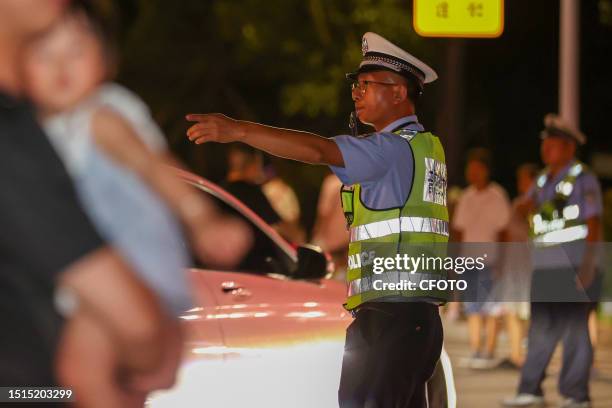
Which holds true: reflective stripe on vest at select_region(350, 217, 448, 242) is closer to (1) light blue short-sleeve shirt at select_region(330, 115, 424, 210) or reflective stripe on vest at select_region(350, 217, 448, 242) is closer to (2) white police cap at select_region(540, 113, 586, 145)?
(1) light blue short-sleeve shirt at select_region(330, 115, 424, 210)

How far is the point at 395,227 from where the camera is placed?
13.5 feet

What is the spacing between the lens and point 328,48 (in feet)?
55.1

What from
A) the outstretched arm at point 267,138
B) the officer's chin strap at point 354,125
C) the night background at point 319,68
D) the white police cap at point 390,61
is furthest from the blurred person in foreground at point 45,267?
the night background at point 319,68

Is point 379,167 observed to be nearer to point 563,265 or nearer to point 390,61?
point 390,61

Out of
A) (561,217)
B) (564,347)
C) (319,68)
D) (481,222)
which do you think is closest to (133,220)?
(561,217)

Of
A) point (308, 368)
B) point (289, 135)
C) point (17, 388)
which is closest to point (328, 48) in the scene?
point (308, 368)

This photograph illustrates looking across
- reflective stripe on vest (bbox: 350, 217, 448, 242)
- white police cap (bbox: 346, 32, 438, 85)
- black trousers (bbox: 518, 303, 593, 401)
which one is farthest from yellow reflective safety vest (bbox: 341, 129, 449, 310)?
black trousers (bbox: 518, 303, 593, 401)

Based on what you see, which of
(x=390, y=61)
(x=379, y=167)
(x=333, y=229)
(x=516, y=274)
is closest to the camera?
(x=379, y=167)

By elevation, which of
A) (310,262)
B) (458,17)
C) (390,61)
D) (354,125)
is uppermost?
(458,17)

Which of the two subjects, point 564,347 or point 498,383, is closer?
point 564,347

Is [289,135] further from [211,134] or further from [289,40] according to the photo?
[289,40]

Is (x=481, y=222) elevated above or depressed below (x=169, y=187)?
above

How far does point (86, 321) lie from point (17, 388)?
0.23 metres

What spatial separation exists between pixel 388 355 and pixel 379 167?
56 cm
